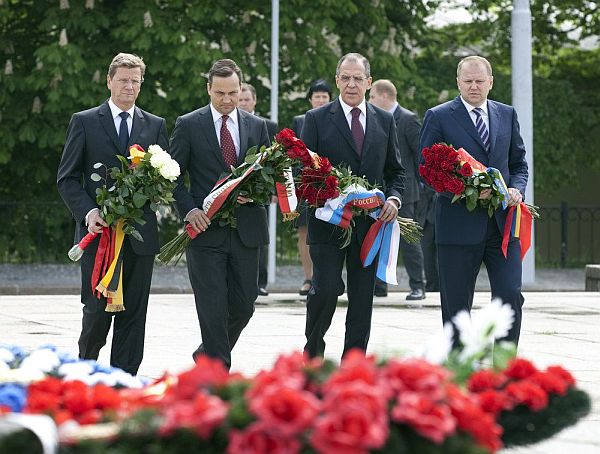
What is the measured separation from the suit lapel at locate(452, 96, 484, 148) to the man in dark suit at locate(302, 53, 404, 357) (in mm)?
418

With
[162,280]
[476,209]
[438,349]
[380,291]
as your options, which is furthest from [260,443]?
[162,280]

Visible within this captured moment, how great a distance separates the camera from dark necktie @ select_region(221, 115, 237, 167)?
8.86 metres

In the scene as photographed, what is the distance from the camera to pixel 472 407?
3904 millimetres

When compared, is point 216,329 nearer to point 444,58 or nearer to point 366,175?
point 366,175

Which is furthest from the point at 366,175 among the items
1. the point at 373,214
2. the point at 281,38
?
the point at 281,38

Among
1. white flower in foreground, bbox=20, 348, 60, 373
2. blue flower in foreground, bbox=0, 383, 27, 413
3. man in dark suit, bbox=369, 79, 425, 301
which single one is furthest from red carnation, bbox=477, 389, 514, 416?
man in dark suit, bbox=369, 79, 425, 301

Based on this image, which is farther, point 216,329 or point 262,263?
point 262,263

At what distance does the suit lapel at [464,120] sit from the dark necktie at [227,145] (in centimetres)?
145

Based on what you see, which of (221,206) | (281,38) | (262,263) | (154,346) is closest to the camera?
(221,206)

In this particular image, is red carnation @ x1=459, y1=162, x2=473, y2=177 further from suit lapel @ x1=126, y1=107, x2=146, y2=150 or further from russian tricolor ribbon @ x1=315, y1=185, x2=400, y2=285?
suit lapel @ x1=126, y1=107, x2=146, y2=150

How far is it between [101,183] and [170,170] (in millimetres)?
719

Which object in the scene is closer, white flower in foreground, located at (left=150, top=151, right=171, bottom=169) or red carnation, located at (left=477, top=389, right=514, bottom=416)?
red carnation, located at (left=477, top=389, right=514, bottom=416)

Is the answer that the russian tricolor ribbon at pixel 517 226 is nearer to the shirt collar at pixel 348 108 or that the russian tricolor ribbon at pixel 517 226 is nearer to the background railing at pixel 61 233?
the shirt collar at pixel 348 108

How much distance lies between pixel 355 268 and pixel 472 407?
5.15 m
